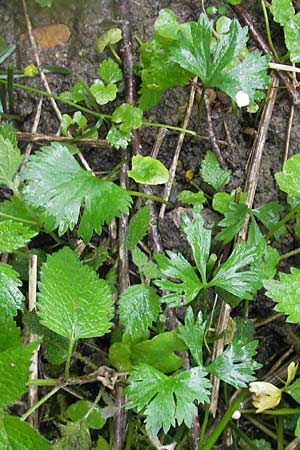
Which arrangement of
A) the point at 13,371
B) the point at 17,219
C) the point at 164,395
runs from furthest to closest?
the point at 17,219 → the point at 164,395 → the point at 13,371

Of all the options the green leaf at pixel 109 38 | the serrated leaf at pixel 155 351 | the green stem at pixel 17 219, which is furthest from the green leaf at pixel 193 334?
the green leaf at pixel 109 38

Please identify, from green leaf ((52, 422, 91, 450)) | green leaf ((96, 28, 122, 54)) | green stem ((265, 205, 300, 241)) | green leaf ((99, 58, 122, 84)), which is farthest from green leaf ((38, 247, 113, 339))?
green leaf ((96, 28, 122, 54))

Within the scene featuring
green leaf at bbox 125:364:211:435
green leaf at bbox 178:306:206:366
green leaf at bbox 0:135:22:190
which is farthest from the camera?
green leaf at bbox 0:135:22:190

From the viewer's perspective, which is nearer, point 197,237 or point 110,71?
point 197,237

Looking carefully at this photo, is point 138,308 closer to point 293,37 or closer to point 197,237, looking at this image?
point 197,237

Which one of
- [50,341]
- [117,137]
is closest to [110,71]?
[117,137]

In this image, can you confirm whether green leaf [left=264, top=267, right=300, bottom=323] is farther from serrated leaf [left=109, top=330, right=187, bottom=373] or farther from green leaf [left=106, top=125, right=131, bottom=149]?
green leaf [left=106, top=125, right=131, bottom=149]
